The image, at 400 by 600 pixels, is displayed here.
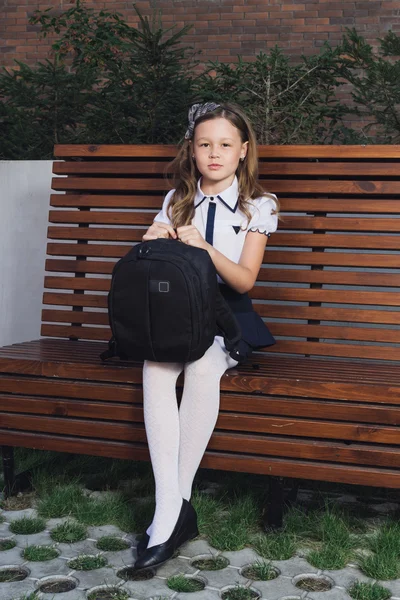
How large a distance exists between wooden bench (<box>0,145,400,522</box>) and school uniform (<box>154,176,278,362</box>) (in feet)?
0.44

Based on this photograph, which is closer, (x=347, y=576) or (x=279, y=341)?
(x=347, y=576)

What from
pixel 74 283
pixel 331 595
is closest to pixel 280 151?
pixel 74 283

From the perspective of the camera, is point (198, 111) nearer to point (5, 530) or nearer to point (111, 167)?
point (111, 167)

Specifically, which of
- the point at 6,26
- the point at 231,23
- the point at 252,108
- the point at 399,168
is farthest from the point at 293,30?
the point at 399,168

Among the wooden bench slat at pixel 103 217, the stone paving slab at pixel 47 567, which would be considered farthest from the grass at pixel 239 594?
the wooden bench slat at pixel 103 217

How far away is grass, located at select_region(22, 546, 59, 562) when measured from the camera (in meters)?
2.60

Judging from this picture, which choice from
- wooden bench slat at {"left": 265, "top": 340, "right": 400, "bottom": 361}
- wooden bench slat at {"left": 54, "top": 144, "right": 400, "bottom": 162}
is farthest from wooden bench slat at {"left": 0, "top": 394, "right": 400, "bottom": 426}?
wooden bench slat at {"left": 54, "top": 144, "right": 400, "bottom": 162}

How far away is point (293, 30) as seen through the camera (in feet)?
25.9

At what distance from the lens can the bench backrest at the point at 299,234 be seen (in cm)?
329

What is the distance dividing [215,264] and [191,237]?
11 cm

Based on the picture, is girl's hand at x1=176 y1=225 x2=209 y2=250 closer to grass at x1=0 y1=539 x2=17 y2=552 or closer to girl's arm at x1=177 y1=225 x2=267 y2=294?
girl's arm at x1=177 y1=225 x2=267 y2=294

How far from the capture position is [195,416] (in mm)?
2654

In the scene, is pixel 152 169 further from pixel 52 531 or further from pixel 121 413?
pixel 52 531

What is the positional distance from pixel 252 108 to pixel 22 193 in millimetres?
1229
